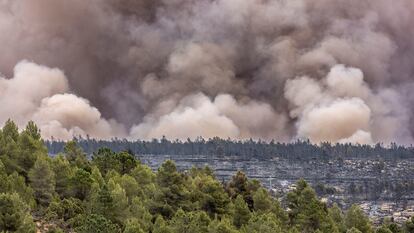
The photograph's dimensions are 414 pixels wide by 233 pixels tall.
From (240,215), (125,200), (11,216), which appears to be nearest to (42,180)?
(125,200)

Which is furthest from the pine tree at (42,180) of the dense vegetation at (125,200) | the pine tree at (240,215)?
the pine tree at (240,215)

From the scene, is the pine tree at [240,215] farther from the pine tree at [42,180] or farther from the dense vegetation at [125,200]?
the pine tree at [42,180]

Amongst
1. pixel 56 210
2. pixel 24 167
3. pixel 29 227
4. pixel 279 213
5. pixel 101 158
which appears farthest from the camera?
pixel 101 158

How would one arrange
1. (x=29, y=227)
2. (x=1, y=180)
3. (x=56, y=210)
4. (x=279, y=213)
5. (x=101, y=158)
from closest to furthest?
1. (x=29, y=227)
2. (x=1, y=180)
3. (x=56, y=210)
4. (x=279, y=213)
5. (x=101, y=158)

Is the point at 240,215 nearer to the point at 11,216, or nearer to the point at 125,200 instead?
the point at 125,200

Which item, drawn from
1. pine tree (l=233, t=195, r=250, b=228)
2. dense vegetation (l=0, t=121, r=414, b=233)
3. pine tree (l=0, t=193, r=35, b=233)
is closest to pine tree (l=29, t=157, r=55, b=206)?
dense vegetation (l=0, t=121, r=414, b=233)

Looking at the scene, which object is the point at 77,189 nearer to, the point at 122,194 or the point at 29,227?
the point at 122,194

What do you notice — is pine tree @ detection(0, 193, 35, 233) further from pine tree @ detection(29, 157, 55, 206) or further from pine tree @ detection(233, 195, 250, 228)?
pine tree @ detection(233, 195, 250, 228)

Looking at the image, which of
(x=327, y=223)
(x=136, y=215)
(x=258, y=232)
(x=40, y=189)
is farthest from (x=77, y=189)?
(x=327, y=223)
